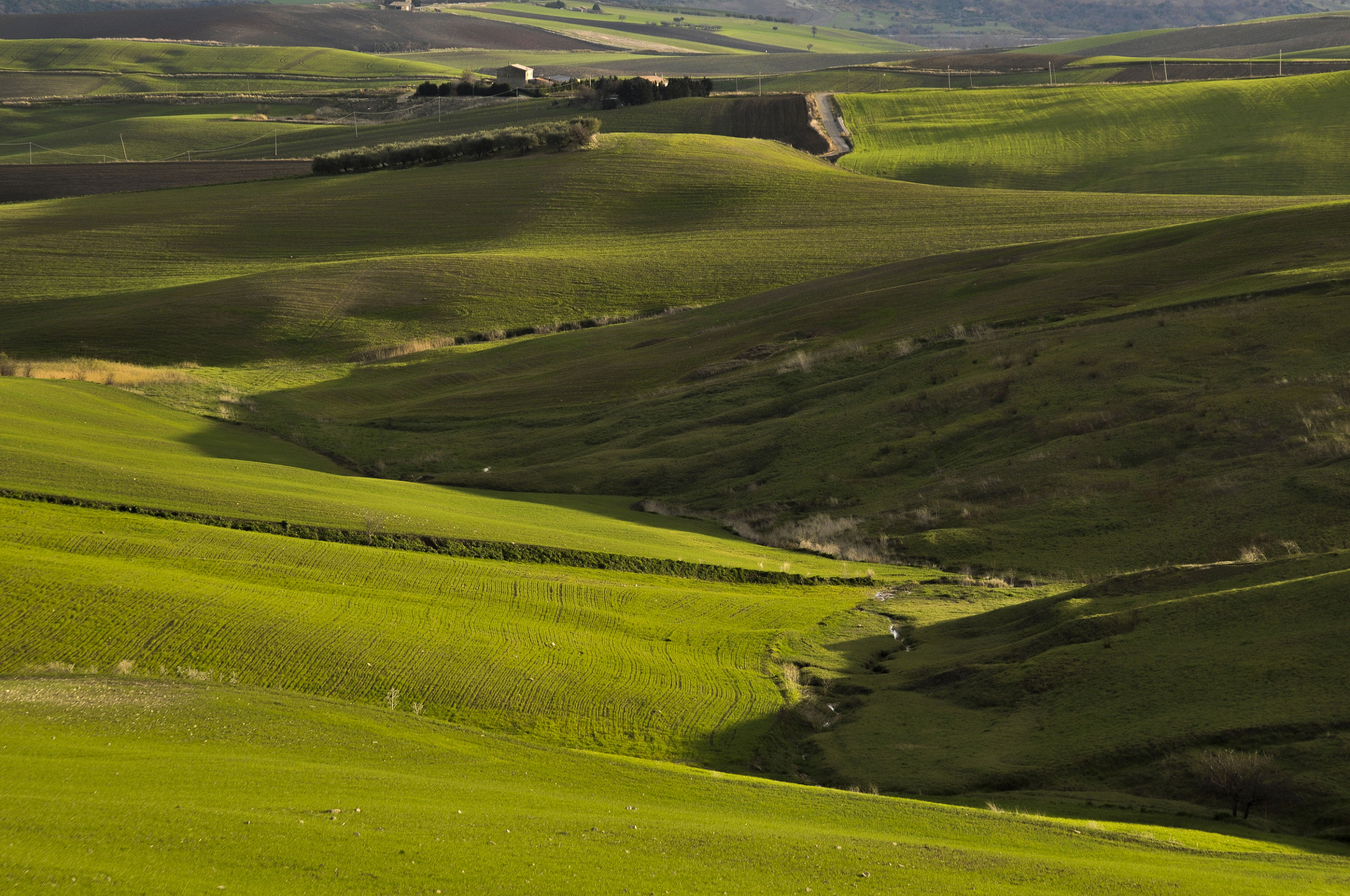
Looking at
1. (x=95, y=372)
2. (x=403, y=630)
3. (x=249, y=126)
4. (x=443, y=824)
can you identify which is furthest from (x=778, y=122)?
(x=443, y=824)

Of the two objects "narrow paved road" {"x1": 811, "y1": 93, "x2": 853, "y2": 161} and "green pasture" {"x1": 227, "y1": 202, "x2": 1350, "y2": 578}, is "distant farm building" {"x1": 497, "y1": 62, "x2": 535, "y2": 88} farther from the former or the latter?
"green pasture" {"x1": 227, "y1": 202, "x2": 1350, "y2": 578}

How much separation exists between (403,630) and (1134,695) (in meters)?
11.5

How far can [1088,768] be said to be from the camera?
1581cm

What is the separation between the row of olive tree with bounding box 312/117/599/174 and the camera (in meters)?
95.1

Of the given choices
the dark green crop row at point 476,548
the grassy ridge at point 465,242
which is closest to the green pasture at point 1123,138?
the grassy ridge at point 465,242

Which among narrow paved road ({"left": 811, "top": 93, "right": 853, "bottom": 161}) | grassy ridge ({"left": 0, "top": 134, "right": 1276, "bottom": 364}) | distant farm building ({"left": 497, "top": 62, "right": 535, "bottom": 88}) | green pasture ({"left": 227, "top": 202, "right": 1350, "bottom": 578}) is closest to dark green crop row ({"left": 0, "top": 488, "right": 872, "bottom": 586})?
green pasture ({"left": 227, "top": 202, "right": 1350, "bottom": 578})

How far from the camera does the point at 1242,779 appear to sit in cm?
1436

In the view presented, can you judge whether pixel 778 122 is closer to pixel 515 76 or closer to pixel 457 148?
pixel 457 148

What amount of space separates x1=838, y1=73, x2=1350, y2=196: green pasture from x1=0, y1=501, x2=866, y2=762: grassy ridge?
79.2 metres

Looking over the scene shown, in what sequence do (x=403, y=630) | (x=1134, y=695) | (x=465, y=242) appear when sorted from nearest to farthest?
1. (x=1134, y=695)
2. (x=403, y=630)
3. (x=465, y=242)

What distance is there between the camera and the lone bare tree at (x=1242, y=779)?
14.1 meters

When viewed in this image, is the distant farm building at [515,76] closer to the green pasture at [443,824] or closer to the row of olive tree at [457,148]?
the row of olive tree at [457,148]

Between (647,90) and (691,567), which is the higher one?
(647,90)

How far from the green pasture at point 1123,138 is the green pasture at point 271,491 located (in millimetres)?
70644
